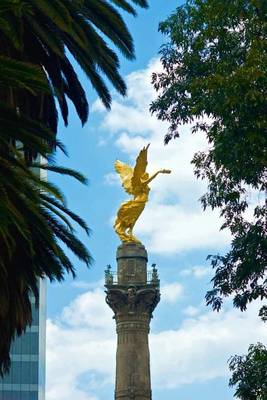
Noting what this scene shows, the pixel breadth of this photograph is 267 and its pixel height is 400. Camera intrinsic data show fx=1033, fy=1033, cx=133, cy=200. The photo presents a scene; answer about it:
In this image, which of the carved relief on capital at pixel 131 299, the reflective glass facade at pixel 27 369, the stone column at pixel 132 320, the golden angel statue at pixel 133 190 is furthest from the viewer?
the reflective glass facade at pixel 27 369

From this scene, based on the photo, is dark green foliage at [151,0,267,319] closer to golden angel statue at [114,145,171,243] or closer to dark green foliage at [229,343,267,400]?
dark green foliage at [229,343,267,400]

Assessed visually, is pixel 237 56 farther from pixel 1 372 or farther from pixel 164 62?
pixel 1 372

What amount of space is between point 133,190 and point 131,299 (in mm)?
7148

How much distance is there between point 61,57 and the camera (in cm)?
2142

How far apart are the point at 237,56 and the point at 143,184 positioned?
28.5 m

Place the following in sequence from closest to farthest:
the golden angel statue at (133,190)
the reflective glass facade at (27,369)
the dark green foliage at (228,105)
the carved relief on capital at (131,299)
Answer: the dark green foliage at (228,105) → the carved relief on capital at (131,299) → the golden angel statue at (133,190) → the reflective glass facade at (27,369)

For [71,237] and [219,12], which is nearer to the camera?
[71,237]

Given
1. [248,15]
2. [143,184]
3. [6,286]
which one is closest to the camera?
[6,286]

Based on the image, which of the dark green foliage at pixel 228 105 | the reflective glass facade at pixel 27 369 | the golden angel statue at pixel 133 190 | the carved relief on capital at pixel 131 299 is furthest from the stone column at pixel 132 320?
the reflective glass facade at pixel 27 369

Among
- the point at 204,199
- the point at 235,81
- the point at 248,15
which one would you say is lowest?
the point at 204,199

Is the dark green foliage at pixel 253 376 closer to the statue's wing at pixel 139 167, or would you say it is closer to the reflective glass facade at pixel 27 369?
the statue's wing at pixel 139 167

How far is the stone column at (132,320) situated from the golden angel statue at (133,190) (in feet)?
7.88

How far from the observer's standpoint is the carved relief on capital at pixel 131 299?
51.5 meters

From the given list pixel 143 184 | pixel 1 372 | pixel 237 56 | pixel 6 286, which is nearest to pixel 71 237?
pixel 6 286
